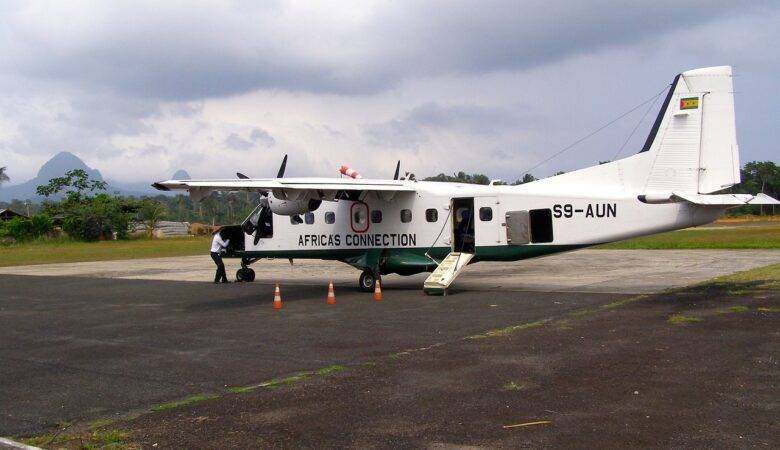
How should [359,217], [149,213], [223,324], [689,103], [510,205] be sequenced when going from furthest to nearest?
[149,213]
[359,217]
[510,205]
[689,103]
[223,324]

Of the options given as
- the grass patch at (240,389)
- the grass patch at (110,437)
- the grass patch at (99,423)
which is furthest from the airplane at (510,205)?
the grass patch at (110,437)

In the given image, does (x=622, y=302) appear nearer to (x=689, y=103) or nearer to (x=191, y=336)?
(x=689, y=103)

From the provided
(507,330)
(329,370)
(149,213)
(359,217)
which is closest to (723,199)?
(507,330)

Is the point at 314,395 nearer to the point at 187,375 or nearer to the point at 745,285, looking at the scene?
the point at 187,375

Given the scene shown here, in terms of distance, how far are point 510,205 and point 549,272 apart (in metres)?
6.77

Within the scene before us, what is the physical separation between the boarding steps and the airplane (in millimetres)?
32

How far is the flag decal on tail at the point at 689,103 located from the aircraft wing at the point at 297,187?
742cm

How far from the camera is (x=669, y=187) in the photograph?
16312mm

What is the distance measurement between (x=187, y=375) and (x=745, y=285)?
13679 mm

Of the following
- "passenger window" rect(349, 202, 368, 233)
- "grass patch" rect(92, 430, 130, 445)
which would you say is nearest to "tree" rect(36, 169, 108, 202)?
"passenger window" rect(349, 202, 368, 233)

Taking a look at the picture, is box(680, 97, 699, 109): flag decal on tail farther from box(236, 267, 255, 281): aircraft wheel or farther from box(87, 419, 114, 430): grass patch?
box(236, 267, 255, 281): aircraft wheel

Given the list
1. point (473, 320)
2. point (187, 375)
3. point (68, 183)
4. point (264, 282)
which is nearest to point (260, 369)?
point (187, 375)

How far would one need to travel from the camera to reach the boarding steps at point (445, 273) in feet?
56.6

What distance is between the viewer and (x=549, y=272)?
23.9 m
